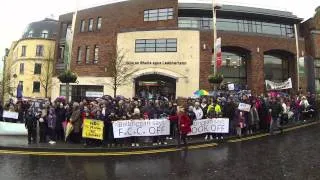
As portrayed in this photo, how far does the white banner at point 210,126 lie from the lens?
18734mm

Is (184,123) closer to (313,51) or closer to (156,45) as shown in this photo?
(156,45)

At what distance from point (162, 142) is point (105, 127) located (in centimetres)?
249

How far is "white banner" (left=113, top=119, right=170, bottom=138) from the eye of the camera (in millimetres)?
16875

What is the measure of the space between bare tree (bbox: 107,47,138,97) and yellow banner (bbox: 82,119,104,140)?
21.3 metres

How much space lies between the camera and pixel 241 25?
43406 mm

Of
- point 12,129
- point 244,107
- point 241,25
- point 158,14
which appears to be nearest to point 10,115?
point 12,129

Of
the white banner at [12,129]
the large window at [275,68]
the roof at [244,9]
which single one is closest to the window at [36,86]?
the roof at [244,9]

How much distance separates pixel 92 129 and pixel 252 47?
2831cm

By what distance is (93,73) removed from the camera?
45.0 metres

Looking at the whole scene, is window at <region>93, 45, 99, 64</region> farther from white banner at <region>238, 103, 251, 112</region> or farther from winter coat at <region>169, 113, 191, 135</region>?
winter coat at <region>169, 113, 191, 135</region>

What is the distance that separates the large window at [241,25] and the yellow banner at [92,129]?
1040 inches

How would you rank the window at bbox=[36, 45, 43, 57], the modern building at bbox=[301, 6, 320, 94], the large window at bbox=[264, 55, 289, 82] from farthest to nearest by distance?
the window at bbox=[36, 45, 43, 57] < the modern building at bbox=[301, 6, 320, 94] < the large window at bbox=[264, 55, 289, 82]

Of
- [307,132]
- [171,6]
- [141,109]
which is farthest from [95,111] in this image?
[171,6]

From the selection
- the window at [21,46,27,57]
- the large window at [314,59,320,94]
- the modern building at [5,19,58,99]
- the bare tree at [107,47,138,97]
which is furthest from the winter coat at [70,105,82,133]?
the window at [21,46,27,57]
